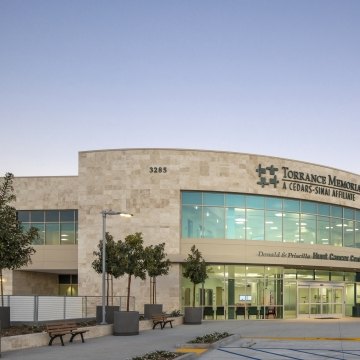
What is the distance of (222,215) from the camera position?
140 feet

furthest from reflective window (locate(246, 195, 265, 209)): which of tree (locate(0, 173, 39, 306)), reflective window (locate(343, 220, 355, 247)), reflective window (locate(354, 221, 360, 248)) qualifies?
tree (locate(0, 173, 39, 306))

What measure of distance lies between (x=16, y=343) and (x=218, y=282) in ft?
77.5

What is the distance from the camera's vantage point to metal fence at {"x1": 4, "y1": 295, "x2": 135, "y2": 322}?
81.7ft

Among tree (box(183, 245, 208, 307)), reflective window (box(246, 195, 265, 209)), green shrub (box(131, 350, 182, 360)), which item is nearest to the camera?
green shrub (box(131, 350, 182, 360))

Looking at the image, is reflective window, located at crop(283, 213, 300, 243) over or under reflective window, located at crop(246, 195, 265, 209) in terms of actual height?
under

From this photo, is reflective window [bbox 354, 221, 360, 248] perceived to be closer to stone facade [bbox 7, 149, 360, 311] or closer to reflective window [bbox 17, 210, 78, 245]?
stone facade [bbox 7, 149, 360, 311]

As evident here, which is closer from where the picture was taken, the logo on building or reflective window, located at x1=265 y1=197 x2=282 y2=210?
the logo on building

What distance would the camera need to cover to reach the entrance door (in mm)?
46125

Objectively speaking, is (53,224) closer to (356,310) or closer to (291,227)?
(291,227)

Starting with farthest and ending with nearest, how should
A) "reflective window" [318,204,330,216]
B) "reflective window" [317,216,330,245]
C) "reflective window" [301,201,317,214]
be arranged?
"reflective window" [318,204,330,216]
"reflective window" [317,216,330,245]
"reflective window" [301,201,317,214]

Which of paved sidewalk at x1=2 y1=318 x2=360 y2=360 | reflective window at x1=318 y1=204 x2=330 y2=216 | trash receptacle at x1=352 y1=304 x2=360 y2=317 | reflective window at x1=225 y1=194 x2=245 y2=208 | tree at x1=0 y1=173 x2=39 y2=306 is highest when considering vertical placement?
reflective window at x1=225 y1=194 x2=245 y2=208

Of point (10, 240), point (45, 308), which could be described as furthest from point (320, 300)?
point (10, 240)

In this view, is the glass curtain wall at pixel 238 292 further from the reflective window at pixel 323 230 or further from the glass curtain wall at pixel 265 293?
the reflective window at pixel 323 230

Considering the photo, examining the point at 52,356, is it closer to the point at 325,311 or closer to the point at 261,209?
the point at 261,209
